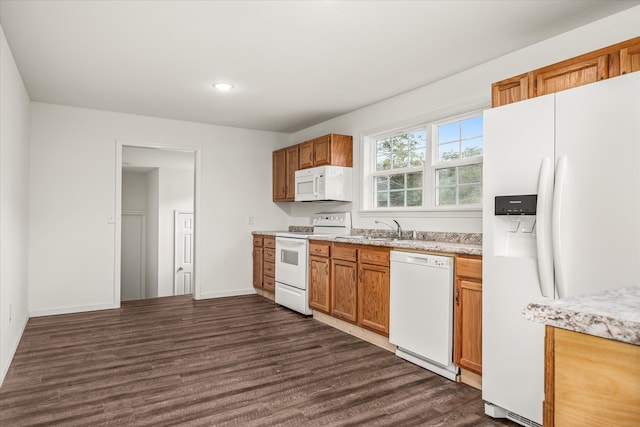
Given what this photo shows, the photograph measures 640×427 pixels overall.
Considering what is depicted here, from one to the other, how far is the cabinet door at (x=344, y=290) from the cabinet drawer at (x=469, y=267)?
120 cm

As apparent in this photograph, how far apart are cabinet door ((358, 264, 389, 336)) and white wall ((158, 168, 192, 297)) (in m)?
5.22

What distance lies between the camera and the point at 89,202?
473 centimetres

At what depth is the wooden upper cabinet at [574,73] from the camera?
1.95 metres

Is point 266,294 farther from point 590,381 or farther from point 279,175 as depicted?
point 590,381

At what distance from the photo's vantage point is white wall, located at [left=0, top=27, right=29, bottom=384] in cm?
275

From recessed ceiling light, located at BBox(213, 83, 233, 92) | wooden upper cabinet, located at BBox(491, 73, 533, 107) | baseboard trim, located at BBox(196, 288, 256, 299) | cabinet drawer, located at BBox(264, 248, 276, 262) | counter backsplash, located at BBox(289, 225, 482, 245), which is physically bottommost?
baseboard trim, located at BBox(196, 288, 256, 299)

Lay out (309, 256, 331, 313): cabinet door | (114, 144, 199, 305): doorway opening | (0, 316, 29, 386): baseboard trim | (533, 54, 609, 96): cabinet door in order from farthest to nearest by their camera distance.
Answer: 1. (114, 144, 199, 305): doorway opening
2. (309, 256, 331, 313): cabinet door
3. (0, 316, 29, 386): baseboard trim
4. (533, 54, 609, 96): cabinet door

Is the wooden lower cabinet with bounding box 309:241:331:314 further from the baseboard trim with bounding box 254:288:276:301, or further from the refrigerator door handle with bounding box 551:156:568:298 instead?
the refrigerator door handle with bounding box 551:156:568:298

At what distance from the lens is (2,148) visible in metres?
2.70

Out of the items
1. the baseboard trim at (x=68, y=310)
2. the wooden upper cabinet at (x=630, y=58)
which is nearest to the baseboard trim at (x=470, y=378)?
the wooden upper cabinet at (x=630, y=58)

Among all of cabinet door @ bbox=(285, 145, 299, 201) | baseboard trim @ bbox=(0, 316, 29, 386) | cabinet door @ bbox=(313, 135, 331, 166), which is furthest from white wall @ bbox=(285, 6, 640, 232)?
baseboard trim @ bbox=(0, 316, 29, 386)

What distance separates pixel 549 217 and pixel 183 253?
710 centimetres

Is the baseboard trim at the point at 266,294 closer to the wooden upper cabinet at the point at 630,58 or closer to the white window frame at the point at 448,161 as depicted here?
the white window frame at the point at 448,161

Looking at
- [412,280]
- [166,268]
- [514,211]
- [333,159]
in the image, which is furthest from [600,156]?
[166,268]
